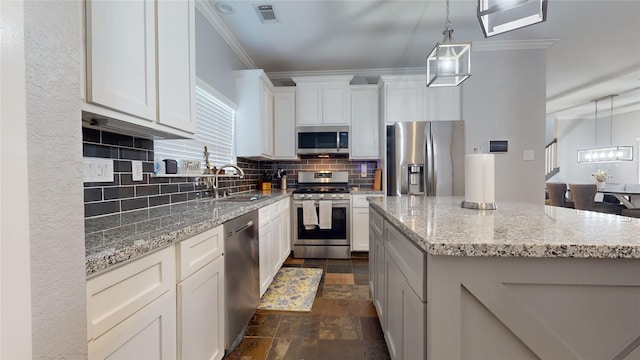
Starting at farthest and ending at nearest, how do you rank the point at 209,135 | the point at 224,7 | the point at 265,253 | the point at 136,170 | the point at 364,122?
the point at 364,122 → the point at 209,135 → the point at 224,7 → the point at 265,253 → the point at 136,170

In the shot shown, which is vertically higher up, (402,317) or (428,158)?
(428,158)

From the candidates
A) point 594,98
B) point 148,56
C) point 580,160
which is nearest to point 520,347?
point 148,56

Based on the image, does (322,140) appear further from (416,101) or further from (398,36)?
(398,36)

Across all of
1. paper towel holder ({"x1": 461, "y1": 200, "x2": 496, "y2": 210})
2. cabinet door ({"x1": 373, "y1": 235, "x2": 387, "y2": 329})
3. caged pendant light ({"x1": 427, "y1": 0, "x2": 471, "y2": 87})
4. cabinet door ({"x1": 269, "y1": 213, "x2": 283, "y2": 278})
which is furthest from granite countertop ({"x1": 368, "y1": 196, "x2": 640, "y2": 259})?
cabinet door ({"x1": 269, "y1": 213, "x2": 283, "y2": 278})

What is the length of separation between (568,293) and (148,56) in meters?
1.88

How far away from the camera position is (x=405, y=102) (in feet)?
11.6

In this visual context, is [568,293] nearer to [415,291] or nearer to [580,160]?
[415,291]

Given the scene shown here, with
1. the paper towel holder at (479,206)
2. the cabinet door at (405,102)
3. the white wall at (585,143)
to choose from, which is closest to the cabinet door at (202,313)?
the paper towel holder at (479,206)

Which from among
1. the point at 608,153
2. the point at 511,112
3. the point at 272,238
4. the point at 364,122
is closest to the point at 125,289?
the point at 272,238

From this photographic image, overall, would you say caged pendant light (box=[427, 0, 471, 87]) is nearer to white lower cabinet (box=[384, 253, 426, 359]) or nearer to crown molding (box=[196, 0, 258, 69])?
white lower cabinet (box=[384, 253, 426, 359])

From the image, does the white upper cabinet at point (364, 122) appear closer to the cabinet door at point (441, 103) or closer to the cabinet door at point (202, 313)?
the cabinet door at point (441, 103)

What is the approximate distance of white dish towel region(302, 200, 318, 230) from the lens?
341cm

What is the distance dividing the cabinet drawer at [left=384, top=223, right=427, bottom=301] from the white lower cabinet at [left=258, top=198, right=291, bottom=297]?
3.85 ft

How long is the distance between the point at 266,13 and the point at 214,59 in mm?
688
